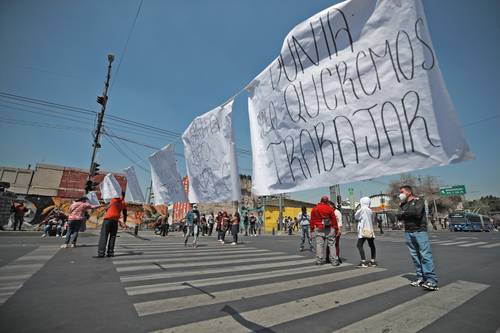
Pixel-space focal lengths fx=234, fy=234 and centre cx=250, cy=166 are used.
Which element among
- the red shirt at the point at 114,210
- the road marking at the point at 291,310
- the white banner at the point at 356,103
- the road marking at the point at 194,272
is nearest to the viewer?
the white banner at the point at 356,103

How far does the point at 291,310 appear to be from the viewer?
295 centimetres

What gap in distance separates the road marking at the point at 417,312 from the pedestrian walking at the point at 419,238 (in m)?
0.26

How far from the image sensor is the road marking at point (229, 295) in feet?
9.49

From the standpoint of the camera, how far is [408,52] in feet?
4.79

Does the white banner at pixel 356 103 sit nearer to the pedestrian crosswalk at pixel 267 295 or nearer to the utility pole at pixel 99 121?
the pedestrian crosswalk at pixel 267 295

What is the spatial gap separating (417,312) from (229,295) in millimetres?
2482

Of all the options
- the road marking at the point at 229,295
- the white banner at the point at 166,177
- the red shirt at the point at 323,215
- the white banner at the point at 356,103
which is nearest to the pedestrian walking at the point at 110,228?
the white banner at the point at 166,177

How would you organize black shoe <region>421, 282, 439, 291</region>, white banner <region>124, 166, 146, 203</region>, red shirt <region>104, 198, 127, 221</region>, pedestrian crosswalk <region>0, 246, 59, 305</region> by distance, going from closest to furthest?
1. pedestrian crosswalk <region>0, 246, 59, 305</region>
2. black shoe <region>421, 282, 439, 291</region>
3. red shirt <region>104, 198, 127, 221</region>
4. white banner <region>124, 166, 146, 203</region>

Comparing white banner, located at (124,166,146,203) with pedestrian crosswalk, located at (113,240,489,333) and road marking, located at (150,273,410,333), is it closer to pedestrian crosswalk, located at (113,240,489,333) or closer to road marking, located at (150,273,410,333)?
pedestrian crosswalk, located at (113,240,489,333)

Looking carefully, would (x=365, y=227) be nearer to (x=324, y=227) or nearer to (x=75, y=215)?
(x=324, y=227)

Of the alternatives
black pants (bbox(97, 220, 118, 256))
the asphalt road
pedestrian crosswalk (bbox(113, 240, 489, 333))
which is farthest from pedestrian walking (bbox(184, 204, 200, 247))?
the asphalt road

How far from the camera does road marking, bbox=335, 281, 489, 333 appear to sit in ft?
8.30

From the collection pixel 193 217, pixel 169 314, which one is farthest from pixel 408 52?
pixel 193 217

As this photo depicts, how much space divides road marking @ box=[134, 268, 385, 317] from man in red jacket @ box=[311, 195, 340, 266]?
4.20 feet
